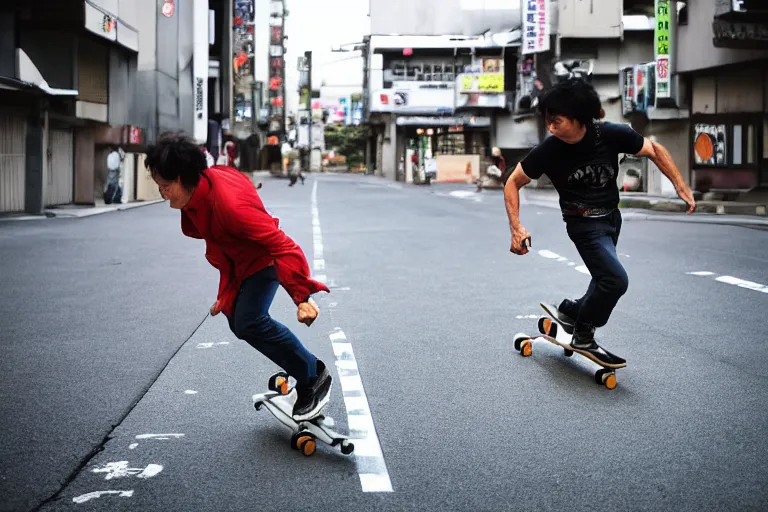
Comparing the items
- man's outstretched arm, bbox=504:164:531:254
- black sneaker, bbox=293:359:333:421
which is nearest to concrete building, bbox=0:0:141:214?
man's outstretched arm, bbox=504:164:531:254

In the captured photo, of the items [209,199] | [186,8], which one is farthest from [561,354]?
[186,8]

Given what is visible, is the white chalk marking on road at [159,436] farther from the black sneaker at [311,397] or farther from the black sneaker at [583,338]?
the black sneaker at [583,338]

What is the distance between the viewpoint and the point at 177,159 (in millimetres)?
4062

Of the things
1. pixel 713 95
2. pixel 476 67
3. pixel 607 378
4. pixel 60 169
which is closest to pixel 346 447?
pixel 607 378

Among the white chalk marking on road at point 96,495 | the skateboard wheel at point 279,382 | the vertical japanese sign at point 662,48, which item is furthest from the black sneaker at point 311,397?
the vertical japanese sign at point 662,48

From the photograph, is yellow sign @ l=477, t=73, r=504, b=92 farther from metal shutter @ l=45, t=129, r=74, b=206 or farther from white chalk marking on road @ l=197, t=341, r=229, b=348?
white chalk marking on road @ l=197, t=341, r=229, b=348

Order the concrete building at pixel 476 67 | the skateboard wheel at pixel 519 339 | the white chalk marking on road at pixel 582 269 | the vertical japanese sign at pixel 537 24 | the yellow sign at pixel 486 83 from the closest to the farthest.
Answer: the skateboard wheel at pixel 519 339
the white chalk marking on road at pixel 582 269
the vertical japanese sign at pixel 537 24
the concrete building at pixel 476 67
the yellow sign at pixel 486 83

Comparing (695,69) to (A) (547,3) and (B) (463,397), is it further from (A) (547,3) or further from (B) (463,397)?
(B) (463,397)

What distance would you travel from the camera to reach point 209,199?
418 cm

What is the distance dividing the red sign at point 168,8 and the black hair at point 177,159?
42276 millimetres

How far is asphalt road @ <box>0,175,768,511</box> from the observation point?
12.7ft

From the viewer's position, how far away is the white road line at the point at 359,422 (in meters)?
4.01

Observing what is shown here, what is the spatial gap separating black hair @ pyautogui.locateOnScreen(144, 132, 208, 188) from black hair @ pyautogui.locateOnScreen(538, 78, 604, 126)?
2.25m

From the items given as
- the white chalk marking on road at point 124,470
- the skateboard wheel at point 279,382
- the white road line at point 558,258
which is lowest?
the white chalk marking on road at point 124,470
